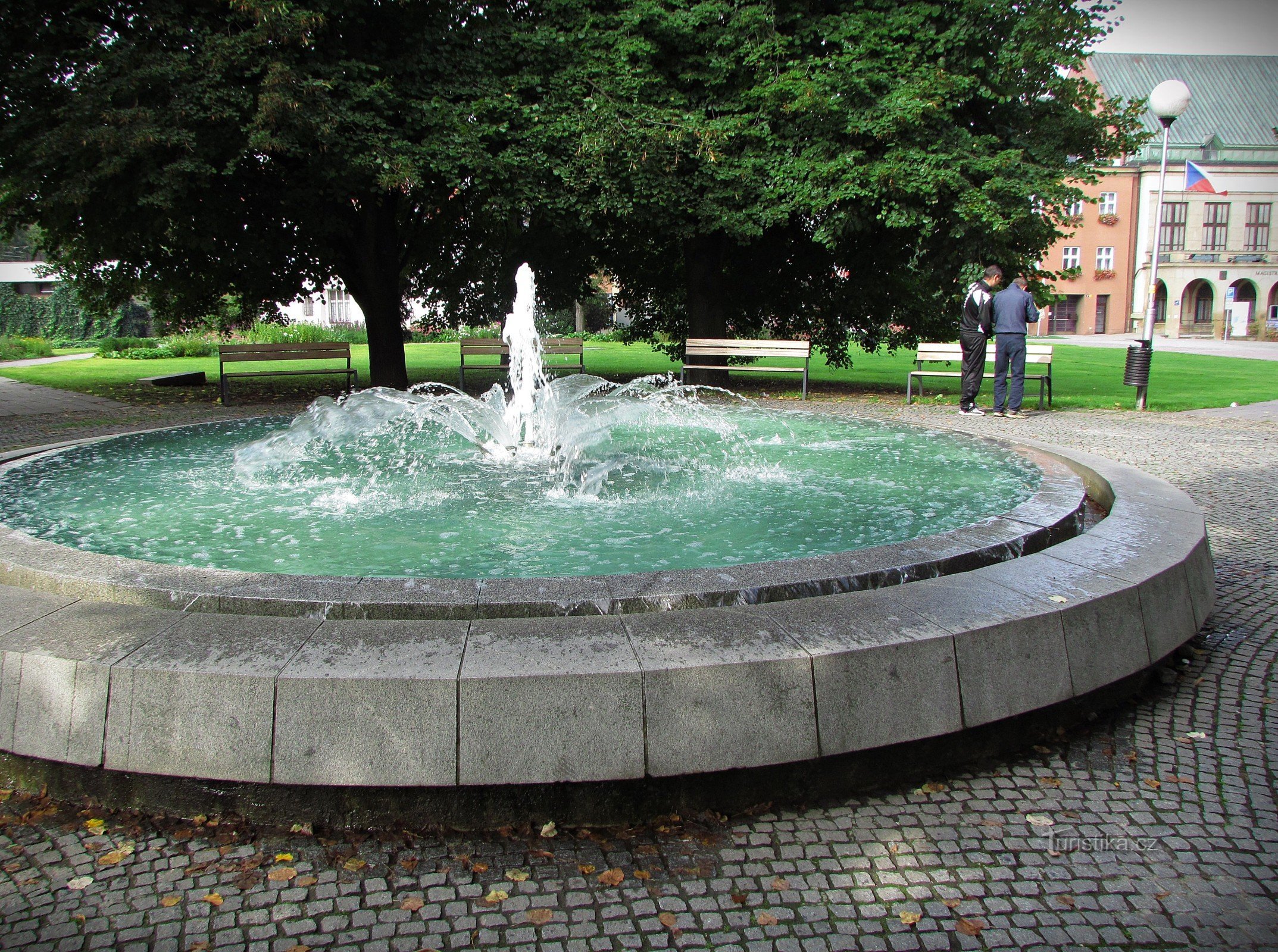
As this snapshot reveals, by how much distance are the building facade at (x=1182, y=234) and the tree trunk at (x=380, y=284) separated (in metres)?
56.6

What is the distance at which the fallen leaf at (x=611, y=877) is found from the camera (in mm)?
2852

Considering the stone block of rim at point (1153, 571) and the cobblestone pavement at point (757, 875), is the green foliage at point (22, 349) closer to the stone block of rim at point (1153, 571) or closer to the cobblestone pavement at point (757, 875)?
A: the cobblestone pavement at point (757, 875)

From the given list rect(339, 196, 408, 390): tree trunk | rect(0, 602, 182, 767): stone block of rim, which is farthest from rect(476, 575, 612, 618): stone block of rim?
rect(339, 196, 408, 390): tree trunk

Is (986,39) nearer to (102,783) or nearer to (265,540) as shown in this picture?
(265,540)

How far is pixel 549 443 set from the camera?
27.0 feet

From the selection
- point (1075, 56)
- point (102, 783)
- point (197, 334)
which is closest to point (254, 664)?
point (102, 783)

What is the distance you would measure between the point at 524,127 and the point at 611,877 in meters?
12.8

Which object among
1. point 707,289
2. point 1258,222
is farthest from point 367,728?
point 1258,222

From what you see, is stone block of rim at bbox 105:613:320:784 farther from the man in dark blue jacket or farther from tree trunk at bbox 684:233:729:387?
tree trunk at bbox 684:233:729:387

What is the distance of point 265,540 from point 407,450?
3270mm

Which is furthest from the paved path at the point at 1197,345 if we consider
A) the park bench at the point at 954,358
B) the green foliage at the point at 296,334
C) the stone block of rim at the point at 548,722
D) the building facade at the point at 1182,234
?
the stone block of rim at the point at 548,722

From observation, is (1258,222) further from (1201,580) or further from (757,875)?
(757,875)

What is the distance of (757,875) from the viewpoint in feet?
9.50

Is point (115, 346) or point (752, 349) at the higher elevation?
point (752, 349)
